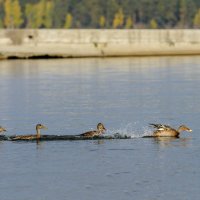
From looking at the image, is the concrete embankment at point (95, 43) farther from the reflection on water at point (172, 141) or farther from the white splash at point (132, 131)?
the reflection on water at point (172, 141)

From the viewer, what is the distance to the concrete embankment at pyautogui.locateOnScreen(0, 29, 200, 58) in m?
106

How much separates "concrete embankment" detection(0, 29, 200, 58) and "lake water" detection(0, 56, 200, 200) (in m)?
34.1

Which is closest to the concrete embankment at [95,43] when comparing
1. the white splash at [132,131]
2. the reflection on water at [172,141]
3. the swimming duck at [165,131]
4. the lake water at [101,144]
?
the lake water at [101,144]

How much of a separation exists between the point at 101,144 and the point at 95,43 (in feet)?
251

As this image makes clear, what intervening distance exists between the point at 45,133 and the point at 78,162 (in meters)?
7.57

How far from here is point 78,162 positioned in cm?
2950

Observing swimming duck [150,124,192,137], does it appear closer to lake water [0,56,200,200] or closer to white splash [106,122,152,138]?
lake water [0,56,200,200]

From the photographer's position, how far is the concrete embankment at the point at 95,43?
105750 mm

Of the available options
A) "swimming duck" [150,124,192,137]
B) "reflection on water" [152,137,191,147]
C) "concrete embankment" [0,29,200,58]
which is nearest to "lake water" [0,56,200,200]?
"reflection on water" [152,137,191,147]

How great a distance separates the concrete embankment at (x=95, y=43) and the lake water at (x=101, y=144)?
34139mm

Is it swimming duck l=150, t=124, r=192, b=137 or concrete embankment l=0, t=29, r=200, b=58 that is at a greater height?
concrete embankment l=0, t=29, r=200, b=58

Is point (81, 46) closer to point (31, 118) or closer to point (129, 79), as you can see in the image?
point (129, 79)

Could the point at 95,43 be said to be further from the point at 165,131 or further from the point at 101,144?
the point at 101,144

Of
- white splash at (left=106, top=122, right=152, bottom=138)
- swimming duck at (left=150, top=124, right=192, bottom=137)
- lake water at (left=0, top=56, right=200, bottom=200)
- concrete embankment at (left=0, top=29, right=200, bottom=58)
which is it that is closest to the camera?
lake water at (left=0, top=56, right=200, bottom=200)
